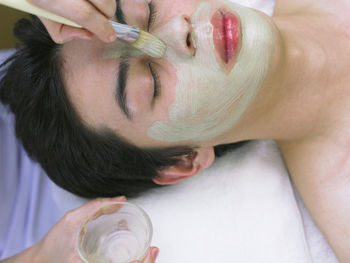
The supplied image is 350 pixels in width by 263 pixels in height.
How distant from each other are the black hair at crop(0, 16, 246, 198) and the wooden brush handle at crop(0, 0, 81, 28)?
376 millimetres

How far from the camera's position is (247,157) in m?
1.28

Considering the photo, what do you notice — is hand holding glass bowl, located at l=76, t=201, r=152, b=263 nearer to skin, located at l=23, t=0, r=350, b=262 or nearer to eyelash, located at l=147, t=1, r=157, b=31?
skin, located at l=23, t=0, r=350, b=262

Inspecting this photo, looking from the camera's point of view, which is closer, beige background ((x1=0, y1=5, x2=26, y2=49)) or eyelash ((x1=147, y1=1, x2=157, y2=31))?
eyelash ((x1=147, y1=1, x2=157, y2=31))

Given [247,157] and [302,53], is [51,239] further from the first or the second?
[302,53]

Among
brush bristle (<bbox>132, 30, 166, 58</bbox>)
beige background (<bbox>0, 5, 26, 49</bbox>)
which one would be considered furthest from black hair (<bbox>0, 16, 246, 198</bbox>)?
beige background (<bbox>0, 5, 26, 49</bbox>)

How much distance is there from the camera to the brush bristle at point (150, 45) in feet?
2.52

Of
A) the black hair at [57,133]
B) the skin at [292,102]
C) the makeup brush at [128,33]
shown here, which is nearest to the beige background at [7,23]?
the black hair at [57,133]

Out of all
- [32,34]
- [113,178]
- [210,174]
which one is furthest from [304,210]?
[32,34]

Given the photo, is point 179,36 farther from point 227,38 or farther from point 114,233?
point 114,233

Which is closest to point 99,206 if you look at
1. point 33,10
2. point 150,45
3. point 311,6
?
point 150,45

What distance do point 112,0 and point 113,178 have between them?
2.04ft

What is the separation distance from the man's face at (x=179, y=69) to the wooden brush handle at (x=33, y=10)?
0.25 metres

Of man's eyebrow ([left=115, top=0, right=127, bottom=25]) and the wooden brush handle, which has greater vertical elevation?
the wooden brush handle

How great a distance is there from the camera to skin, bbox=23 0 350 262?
2.91 ft
